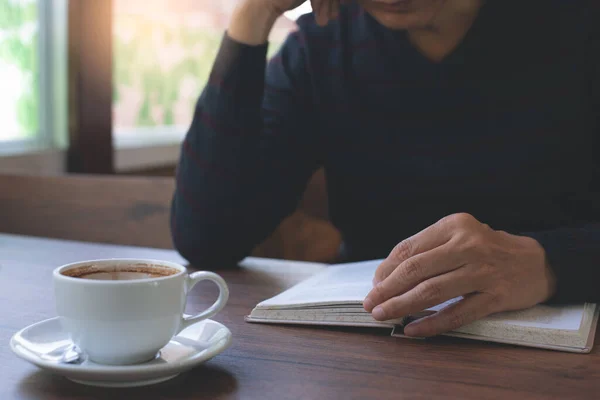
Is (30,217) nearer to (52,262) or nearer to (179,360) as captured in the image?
(52,262)

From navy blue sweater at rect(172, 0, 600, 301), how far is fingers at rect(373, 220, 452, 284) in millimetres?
432

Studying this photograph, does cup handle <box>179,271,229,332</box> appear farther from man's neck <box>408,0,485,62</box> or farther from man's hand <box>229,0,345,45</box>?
man's neck <box>408,0,485,62</box>

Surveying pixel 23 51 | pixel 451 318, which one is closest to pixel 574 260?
pixel 451 318

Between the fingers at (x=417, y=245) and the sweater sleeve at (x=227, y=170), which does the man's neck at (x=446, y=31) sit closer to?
the sweater sleeve at (x=227, y=170)

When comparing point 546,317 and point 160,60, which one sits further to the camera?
point 160,60

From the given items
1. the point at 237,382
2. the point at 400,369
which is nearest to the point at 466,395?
the point at 400,369

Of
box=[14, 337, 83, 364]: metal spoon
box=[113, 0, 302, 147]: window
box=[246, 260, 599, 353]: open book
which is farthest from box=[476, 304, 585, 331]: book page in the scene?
box=[113, 0, 302, 147]: window

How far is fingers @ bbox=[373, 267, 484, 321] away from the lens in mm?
A: 713

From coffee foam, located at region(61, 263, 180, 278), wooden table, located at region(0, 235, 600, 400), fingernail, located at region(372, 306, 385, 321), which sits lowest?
wooden table, located at region(0, 235, 600, 400)

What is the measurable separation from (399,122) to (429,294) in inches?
21.7

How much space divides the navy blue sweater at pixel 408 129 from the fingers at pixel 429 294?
1.47ft

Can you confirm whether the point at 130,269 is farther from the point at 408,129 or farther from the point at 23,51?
the point at 23,51

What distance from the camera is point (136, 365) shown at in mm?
556

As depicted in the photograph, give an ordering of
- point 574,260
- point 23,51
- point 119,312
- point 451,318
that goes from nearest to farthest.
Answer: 1. point 119,312
2. point 451,318
3. point 574,260
4. point 23,51
